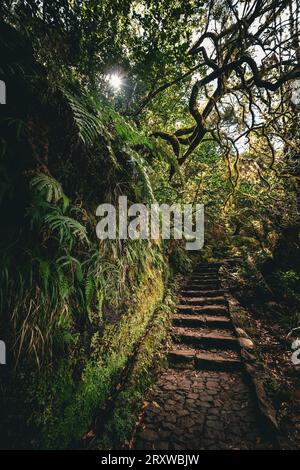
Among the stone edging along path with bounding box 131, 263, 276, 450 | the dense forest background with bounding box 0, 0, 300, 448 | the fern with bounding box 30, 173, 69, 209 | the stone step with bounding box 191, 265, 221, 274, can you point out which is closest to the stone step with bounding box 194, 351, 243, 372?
the stone edging along path with bounding box 131, 263, 276, 450

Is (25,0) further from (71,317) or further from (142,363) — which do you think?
(142,363)

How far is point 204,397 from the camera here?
353 centimetres

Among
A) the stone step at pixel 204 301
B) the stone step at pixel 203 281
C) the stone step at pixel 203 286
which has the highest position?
the stone step at pixel 203 281

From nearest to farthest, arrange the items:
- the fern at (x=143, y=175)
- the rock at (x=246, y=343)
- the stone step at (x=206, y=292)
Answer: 1. the fern at (x=143, y=175)
2. the rock at (x=246, y=343)
3. the stone step at (x=206, y=292)

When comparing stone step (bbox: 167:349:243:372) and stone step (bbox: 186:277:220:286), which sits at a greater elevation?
stone step (bbox: 186:277:220:286)

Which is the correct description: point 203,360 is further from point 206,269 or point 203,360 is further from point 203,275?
point 206,269

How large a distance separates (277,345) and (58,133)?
17.2 feet

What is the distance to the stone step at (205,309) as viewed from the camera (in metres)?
6.02

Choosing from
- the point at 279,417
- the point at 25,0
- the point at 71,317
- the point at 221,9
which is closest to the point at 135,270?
the point at 71,317

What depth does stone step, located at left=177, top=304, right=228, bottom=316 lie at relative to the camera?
602 centimetres

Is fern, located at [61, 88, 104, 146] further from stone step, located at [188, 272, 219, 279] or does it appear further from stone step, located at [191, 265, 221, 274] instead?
stone step, located at [191, 265, 221, 274]

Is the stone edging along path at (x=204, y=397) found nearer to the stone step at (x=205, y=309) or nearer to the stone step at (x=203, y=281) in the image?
the stone step at (x=205, y=309)

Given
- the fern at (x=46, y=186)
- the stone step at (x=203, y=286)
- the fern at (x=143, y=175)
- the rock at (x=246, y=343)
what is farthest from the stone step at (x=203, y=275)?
the fern at (x=46, y=186)

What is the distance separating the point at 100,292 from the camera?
8.75ft
